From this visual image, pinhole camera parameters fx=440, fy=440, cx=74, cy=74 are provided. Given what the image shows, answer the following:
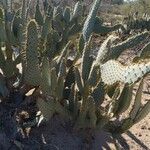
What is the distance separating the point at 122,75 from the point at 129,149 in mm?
1071

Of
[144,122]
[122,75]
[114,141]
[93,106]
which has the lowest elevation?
[144,122]

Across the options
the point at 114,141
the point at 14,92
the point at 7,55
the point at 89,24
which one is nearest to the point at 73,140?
the point at 114,141

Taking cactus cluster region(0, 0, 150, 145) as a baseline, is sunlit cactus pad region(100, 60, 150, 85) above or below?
above

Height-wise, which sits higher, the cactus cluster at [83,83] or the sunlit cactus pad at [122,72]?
the sunlit cactus pad at [122,72]

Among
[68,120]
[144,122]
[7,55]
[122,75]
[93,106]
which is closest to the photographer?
[122,75]

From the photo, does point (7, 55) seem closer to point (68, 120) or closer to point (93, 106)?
point (68, 120)

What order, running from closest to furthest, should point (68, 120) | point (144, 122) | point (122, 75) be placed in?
point (122, 75) → point (68, 120) → point (144, 122)

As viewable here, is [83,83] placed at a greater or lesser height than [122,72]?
lesser

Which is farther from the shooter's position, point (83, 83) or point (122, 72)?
point (83, 83)

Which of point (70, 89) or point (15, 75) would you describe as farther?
point (15, 75)

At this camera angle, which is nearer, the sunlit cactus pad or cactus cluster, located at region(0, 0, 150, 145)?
the sunlit cactus pad

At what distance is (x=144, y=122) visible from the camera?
5.07 m

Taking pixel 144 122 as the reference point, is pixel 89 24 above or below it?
above

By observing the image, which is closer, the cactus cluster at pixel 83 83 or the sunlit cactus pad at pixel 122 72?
the sunlit cactus pad at pixel 122 72
